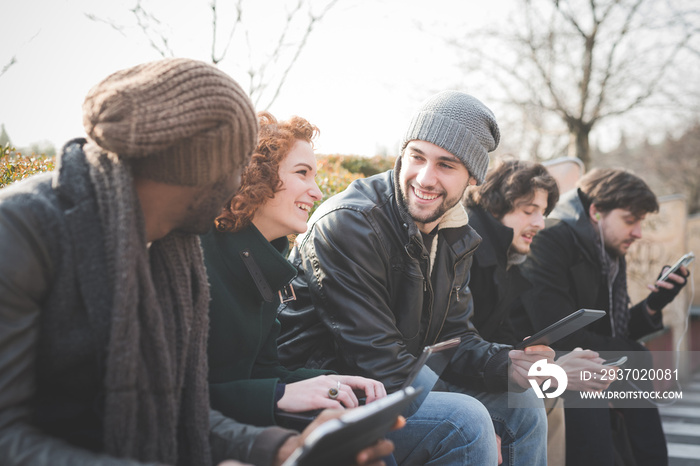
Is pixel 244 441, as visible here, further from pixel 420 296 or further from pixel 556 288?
pixel 556 288

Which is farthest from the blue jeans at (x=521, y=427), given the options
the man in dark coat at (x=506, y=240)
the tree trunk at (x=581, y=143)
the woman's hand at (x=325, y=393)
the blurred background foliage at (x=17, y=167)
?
the tree trunk at (x=581, y=143)

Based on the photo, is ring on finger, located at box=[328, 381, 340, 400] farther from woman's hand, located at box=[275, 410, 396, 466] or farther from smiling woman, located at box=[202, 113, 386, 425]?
woman's hand, located at box=[275, 410, 396, 466]

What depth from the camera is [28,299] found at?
1386 mm

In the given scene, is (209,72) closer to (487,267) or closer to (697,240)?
(487,267)

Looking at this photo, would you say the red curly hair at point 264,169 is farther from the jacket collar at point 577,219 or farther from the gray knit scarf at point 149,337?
the jacket collar at point 577,219

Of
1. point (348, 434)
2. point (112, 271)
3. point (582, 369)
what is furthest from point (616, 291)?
point (112, 271)

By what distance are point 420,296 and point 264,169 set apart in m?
0.98

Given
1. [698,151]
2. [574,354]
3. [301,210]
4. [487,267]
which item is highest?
[698,151]

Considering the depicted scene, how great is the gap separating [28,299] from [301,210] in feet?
4.45

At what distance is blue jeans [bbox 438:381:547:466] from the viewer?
9.87 feet

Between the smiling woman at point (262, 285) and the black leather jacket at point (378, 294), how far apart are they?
20cm

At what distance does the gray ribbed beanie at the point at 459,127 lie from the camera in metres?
3.25

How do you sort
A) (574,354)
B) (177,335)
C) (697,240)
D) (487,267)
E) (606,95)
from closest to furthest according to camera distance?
(177,335)
(574,354)
(487,267)
(697,240)
(606,95)

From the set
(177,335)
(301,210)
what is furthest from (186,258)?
(301,210)
